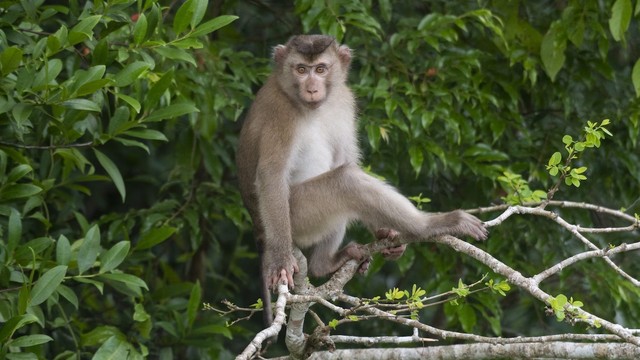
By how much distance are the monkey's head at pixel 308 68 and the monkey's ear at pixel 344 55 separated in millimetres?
70

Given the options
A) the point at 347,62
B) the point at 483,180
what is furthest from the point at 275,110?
the point at 483,180

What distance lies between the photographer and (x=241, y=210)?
7461mm

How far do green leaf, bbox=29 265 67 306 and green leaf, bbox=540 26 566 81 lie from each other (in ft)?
11.9

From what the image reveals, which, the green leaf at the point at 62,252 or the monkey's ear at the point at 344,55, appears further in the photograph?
the monkey's ear at the point at 344,55

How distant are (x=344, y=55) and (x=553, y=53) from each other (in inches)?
56.9

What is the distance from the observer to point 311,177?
6703 mm

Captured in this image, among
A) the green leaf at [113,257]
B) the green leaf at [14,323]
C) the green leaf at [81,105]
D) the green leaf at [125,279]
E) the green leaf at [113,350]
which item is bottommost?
the green leaf at [113,350]

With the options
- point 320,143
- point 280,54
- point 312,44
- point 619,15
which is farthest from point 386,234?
point 619,15

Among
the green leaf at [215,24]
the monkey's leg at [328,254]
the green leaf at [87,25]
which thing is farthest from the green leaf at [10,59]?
the monkey's leg at [328,254]

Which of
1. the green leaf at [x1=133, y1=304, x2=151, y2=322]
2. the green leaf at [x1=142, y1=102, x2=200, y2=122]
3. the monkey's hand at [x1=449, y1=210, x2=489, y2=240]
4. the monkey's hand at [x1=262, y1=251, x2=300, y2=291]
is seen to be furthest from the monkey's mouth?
the green leaf at [x1=133, y1=304, x2=151, y2=322]

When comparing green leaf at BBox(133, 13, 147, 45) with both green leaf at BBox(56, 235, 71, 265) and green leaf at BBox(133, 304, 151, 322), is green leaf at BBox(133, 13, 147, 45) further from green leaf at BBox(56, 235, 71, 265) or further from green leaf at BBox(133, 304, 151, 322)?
green leaf at BBox(133, 304, 151, 322)

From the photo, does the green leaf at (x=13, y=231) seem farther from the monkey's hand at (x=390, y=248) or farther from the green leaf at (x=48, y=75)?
the monkey's hand at (x=390, y=248)

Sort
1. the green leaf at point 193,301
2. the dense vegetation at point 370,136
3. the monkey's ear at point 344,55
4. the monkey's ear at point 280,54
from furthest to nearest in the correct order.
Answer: the green leaf at point 193,301 < the monkey's ear at point 344,55 < the monkey's ear at point 280,54 < the dense vegetation at point 370,136

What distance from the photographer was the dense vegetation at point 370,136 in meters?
6.17
